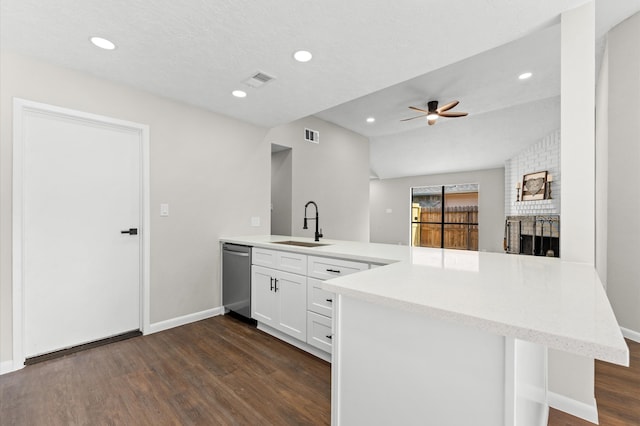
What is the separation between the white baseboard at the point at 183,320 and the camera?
9.07 feet

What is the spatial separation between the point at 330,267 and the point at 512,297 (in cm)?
135

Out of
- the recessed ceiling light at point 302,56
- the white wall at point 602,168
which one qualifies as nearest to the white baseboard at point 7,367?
the recessed ceiling light at point 302,56

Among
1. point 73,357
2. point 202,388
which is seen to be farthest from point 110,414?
point 73,357

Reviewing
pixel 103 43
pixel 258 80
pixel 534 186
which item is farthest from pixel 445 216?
pixel 103 43

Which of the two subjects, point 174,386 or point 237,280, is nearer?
point 174,386

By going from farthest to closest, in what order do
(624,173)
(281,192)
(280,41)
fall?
(281,192)
(624,173)
(280,41)

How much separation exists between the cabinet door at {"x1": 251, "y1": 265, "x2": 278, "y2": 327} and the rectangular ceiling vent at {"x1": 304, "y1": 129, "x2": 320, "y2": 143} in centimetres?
257

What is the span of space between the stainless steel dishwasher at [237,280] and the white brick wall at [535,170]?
19.2ft

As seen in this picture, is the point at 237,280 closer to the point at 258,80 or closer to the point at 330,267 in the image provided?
the point at 330,267

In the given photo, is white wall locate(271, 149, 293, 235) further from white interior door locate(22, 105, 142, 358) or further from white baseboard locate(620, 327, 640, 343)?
white baseboard locate(620, 327, 640, 343)

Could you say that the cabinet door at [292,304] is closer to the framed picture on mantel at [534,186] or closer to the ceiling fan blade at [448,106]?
the ceiling fan blade at [448,106]

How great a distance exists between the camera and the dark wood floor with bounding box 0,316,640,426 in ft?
5.22

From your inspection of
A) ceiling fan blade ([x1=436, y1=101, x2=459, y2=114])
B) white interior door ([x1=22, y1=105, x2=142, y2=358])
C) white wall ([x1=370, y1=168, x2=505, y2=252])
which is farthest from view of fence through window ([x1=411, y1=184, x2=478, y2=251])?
white interior door ([x1=22, y1=105, x2=142, y2=358])

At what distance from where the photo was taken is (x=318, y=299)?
7.31ft
